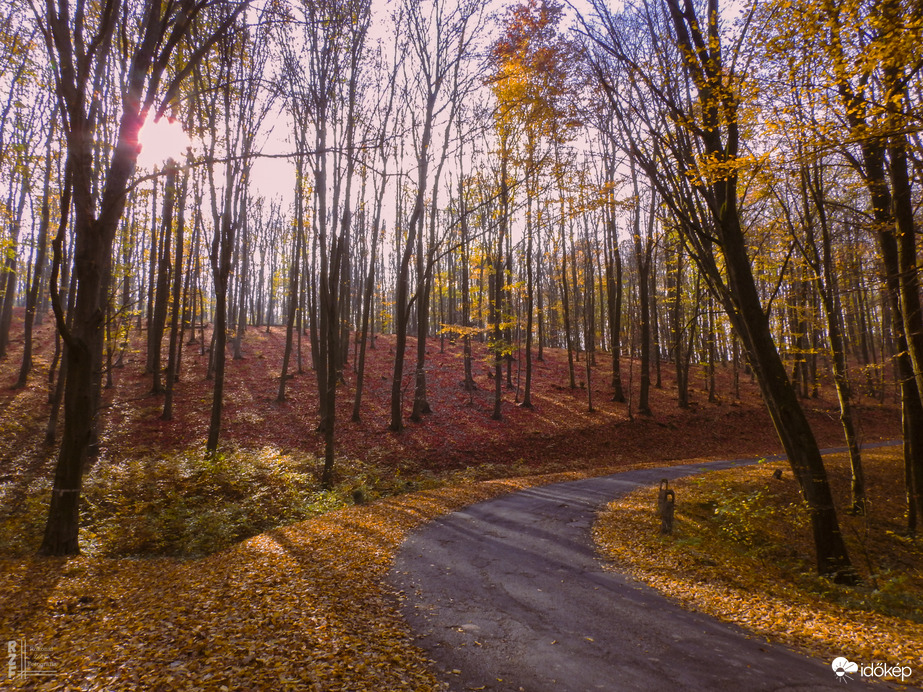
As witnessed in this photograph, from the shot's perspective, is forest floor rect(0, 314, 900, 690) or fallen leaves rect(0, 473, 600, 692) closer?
fallen leaves rect(0, 473, 600, 692)

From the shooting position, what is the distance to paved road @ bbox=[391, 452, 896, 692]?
376cm

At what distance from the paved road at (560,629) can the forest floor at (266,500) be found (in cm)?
51

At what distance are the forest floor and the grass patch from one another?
3.74m

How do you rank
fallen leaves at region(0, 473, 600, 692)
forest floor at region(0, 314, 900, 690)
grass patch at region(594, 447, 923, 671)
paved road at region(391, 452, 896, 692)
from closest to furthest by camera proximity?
fallen leaves at region(0, 473, 600, 692), paved road at region(391, 452, 896, 692), forest floor at region(0, 314, 900, 690), grass patch at region(594, 447, 923, 671)

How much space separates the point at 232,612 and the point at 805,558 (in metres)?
8.93

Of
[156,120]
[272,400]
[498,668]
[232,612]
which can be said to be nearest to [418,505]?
[232,612]

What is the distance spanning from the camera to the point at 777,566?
7109 mm

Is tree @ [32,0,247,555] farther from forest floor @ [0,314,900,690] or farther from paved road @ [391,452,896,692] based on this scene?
paved road @ [391,452,896,692]

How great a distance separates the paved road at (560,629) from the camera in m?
3.76

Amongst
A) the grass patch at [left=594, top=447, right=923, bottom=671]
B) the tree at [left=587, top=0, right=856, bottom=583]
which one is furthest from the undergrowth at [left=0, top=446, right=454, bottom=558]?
the tree at [left=587, top=0, right=856, bottom=583]

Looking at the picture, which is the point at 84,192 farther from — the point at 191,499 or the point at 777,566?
the point at 777,566

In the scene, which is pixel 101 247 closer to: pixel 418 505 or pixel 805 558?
pixel 418 505

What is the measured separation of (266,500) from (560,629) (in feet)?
25.1

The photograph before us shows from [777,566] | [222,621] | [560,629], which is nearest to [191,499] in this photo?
[222,621]
